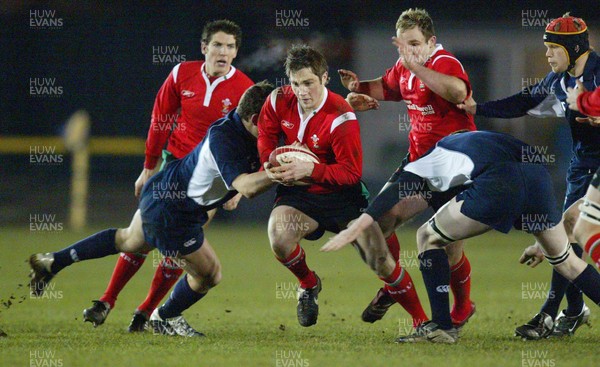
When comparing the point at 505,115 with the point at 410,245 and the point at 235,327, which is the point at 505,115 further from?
the point at 410,245

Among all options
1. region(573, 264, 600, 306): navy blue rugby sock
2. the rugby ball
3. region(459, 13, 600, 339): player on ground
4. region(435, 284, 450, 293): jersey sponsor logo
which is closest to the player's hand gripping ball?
the rugby ball

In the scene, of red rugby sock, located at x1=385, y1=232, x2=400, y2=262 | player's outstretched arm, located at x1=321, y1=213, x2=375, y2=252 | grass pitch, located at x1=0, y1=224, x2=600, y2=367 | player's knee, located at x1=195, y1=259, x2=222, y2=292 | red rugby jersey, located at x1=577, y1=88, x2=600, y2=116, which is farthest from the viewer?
red rugby sock, located at x1=385, y1=232, x2=400, y2=262

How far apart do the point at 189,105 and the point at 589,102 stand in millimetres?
3347

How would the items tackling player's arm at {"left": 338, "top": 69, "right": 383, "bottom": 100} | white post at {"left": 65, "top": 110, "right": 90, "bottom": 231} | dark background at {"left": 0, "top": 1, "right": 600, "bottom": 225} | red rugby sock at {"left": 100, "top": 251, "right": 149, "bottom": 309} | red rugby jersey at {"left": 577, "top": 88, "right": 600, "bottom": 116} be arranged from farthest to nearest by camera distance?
dark background at {"left": 0, "top": 1, "right": 600, "bottom": 225}, white post at {"left": 65, "top": 110, "right": 90, "bottom": 231}, tackling player's arm at {"left": 338, "top": 69, "right": 383, "bottom": 100}, red rugby sock at {"left": 100, "top": 251, "right": 149, "bottom": 309}, red rugby jersey at {"left": 577, "top": 88, "right": 600, "bottom": 116}

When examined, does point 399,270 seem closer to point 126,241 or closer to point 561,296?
point 561,296

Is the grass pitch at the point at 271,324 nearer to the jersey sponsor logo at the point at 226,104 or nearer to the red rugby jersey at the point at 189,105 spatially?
the red rugby jersey at the point at 189,105

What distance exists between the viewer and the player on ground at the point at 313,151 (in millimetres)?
6434

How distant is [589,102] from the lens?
5.82m

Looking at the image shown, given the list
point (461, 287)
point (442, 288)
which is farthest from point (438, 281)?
point (461, 287)

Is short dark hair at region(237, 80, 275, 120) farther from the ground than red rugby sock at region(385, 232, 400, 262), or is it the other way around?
short dark hair at region(237, 80, 275, 120)

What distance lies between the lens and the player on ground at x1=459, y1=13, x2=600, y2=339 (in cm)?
646

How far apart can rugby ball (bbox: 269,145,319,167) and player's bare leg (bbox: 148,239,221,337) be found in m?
0.89

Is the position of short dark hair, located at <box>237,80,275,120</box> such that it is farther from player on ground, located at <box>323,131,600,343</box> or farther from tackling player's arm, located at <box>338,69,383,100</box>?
player on ground, located at <box>323,131,600,343</box>

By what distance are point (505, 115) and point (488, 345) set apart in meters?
1.67
